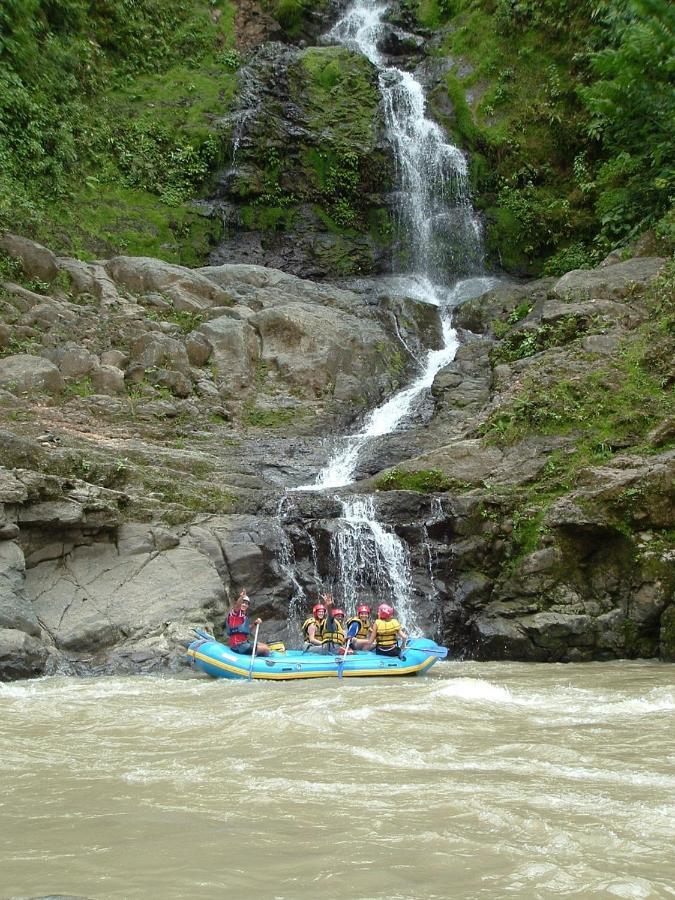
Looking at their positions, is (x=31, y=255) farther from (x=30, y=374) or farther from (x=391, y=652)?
(x=391, y=652)

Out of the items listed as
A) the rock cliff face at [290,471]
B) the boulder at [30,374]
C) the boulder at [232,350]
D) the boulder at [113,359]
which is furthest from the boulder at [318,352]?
the boulder at [30,374]

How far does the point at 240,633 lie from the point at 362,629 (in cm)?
171

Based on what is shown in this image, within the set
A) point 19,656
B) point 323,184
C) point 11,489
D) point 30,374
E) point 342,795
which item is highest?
point 323,184

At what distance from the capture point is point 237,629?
34.2 ft

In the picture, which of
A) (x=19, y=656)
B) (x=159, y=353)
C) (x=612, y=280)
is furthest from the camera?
(x=159, y=353)

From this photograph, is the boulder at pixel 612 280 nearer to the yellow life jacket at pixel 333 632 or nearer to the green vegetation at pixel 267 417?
the green vegetation at pixel 267 417

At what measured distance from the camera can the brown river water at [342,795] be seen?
3.16m

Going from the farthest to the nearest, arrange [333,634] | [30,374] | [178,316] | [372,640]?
[178,316] → [30,374] → [333,634] → [372,640]

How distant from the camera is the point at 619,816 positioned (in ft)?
13.0

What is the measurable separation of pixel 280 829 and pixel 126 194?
21668 millimetres

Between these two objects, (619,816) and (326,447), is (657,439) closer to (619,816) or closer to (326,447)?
(326,447)

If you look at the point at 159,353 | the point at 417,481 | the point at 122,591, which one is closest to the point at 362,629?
the point at 417,481

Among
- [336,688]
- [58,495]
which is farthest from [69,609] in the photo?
[336,688]

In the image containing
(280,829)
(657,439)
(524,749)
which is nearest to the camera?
(280,829)
